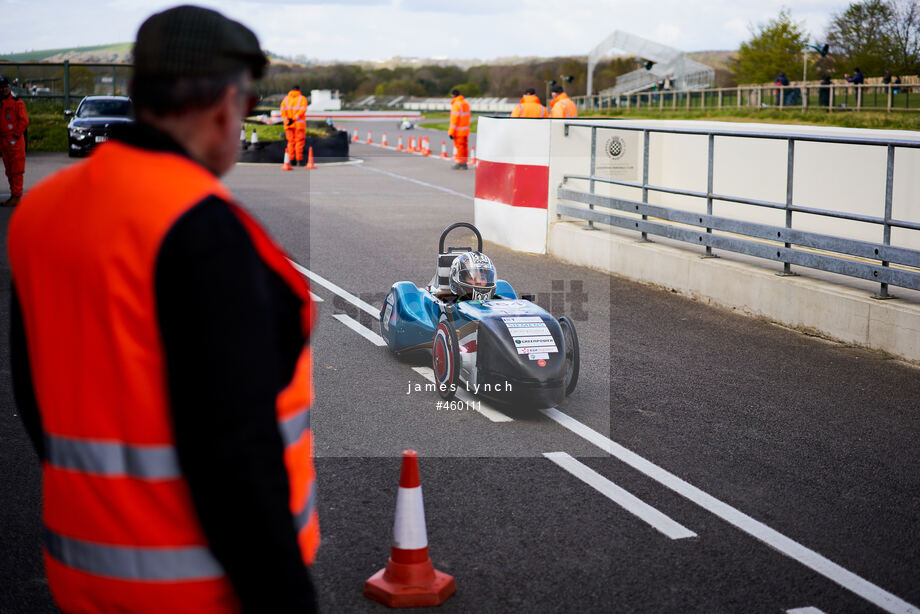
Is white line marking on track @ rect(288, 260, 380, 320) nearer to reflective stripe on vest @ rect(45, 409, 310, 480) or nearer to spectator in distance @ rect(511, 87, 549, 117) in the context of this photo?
reflective stripe on vest @ rect(45, 409, 310, 480)

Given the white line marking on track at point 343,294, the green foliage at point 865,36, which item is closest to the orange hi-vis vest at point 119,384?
the white line marking on track at point 343,294

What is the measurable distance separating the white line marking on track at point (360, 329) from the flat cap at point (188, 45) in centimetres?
667

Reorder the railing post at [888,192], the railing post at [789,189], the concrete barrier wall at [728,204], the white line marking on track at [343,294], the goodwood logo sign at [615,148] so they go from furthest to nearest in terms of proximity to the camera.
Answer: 1. the goodwood logo sign at [615,148]
2. the white line marking on track at [343,294]
3. the railing post at [789,189]
4. the concrete barrier wall at [728,204]
5. the railing post at [888,192]

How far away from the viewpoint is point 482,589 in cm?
417

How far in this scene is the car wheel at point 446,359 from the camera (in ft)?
21.9

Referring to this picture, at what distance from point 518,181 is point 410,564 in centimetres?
976

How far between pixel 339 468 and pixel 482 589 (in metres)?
1.64

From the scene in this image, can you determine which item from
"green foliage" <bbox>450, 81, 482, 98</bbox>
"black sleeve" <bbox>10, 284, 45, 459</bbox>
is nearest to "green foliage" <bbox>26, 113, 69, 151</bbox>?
"black sleeve" <bbox>10, 284, 45, 459</bbox>

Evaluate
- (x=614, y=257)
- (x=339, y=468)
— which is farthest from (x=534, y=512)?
(x=614, y=257)

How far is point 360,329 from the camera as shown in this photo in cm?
913

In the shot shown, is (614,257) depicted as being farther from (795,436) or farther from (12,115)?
(12,115)

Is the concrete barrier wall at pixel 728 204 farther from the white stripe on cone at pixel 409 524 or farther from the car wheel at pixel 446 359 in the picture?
the white stripe on cone at pixel 409 524

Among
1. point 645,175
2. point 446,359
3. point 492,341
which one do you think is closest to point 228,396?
point 492,341

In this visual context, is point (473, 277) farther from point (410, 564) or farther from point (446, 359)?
point (410, 564)
